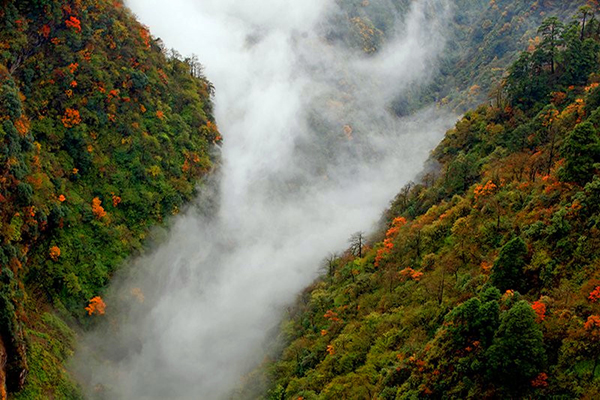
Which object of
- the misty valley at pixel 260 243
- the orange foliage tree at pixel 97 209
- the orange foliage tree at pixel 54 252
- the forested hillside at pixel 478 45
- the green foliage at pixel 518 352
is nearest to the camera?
the green foliage at pixel 518 352

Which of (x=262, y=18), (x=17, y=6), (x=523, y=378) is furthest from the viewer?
(x=262, y=18)

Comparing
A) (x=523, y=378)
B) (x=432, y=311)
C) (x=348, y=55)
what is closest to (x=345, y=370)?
(x=432, y=311)

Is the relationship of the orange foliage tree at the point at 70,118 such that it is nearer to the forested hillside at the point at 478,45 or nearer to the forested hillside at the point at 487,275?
the forested hillside at the point at 487,275

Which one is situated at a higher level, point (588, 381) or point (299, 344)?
point (299, 344)

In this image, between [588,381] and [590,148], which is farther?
[590,148]

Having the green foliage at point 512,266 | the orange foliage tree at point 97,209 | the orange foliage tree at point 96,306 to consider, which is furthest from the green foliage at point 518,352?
the orange foliage tree at point 97,209

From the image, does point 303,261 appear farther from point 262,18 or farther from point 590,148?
point 262,18
